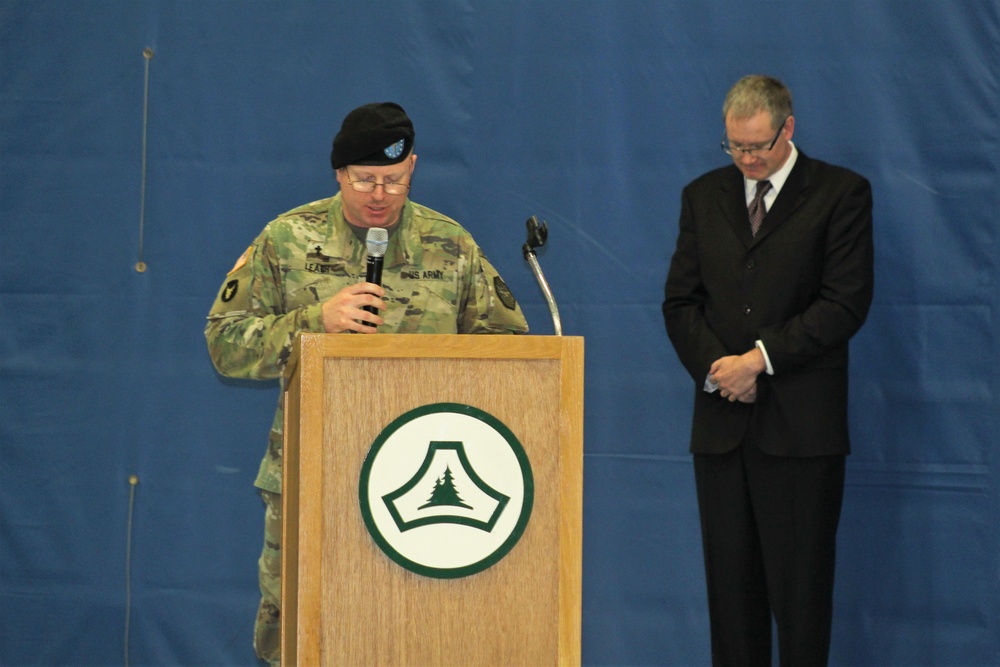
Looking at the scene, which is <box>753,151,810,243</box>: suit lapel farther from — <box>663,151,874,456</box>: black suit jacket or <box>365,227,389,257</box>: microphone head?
<box>365,227,389,257</box>: microphone head

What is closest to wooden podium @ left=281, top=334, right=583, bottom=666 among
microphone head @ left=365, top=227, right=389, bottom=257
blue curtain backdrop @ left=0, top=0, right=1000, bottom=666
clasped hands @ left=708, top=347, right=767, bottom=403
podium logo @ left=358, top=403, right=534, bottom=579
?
podium logo @ left=358, top=403, right=534, bottom=579

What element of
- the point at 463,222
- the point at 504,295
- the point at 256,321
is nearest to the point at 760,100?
the point at 504,295

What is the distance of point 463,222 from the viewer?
3.60 metres

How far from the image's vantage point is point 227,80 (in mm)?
3646

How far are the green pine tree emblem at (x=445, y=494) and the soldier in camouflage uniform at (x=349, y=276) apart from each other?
65 centimetres

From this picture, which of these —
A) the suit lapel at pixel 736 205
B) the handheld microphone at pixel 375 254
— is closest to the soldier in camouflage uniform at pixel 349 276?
the handheld microphone at pixel 375 254

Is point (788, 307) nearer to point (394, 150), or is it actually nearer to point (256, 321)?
point (394, 150)

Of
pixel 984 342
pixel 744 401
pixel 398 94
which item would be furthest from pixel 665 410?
pixel 398 94

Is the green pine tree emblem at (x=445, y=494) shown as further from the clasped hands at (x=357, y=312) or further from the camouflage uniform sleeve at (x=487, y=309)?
the camouflage uniform sleeve at (x=487, y=309)

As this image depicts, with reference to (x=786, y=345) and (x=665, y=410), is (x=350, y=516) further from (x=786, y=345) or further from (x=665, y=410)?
(x=665, y=410)

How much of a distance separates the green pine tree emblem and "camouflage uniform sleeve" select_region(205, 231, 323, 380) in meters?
0.53

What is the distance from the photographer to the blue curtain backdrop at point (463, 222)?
3.44 m

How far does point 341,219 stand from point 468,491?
3.46ft

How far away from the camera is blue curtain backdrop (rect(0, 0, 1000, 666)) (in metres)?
3.44
